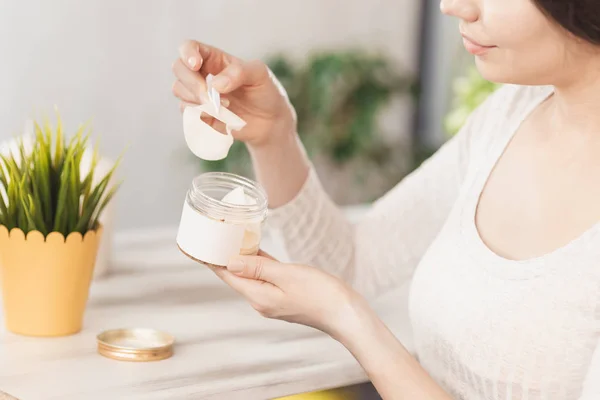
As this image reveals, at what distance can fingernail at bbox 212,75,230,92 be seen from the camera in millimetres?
1172

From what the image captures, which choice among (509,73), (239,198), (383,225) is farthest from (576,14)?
(383,225)

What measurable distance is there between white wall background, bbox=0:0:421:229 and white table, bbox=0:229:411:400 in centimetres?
177

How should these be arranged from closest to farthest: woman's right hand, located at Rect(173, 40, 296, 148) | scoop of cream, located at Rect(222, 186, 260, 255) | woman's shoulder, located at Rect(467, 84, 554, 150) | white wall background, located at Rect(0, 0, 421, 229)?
scoop of cream, located at Rect(222, 186, 260, 255) → woman's right hand, located at Rect(173, 40, 296, 148) → woman's shoulder, located at Rect(467, 84, 554, 150) → white wall background, located at Rect(0, 0, 421, 229)

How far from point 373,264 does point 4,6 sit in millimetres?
2039

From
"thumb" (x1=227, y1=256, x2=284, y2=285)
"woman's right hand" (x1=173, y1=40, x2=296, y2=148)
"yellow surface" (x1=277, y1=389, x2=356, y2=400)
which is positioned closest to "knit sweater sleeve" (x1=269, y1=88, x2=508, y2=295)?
"woman's right hand" (x1=173, y1=40, x2=296, y2=148)

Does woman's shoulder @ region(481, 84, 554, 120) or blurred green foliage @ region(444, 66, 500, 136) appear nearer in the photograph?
woman's shoulder @ region(481, 84, 554, 120)

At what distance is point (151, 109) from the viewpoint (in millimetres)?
3396

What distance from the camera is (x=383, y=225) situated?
1.50 m

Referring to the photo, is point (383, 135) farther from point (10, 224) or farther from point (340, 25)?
point (10, 224)

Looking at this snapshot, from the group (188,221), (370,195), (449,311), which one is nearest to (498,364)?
(449,311)

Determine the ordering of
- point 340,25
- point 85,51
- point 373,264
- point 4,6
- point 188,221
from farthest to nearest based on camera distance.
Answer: point 340,25 < point 85,51 < point 4,6 < point 373,264 < point 188,221

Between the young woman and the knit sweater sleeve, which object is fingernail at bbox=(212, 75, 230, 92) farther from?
the knit sweater sleeve

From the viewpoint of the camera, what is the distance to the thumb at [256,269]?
1073 mm

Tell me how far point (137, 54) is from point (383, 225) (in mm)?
2042
